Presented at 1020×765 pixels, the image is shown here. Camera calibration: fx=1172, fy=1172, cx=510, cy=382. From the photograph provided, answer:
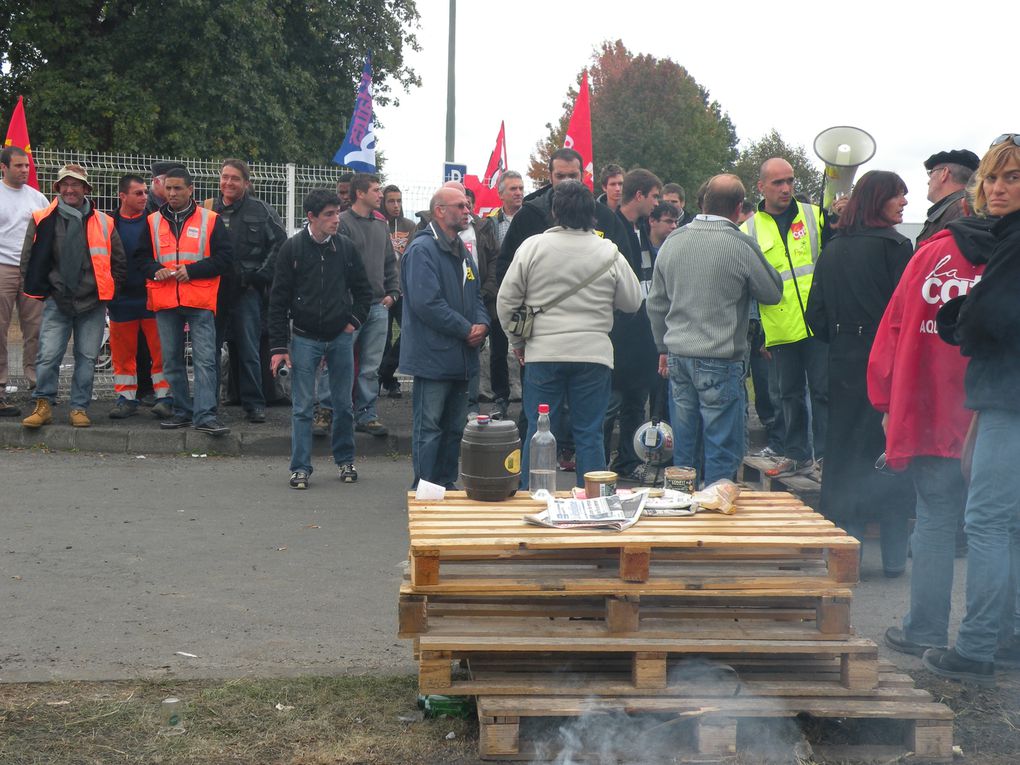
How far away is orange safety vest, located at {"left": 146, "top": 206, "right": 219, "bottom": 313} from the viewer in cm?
991

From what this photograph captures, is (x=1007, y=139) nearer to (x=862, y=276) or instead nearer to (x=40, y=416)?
(x=862, y=276)

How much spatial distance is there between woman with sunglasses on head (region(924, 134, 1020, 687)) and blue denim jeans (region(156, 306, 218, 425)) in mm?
6731

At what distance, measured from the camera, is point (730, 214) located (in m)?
6.85

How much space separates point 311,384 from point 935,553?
192 inches

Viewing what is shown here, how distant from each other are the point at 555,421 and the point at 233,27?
864 inches

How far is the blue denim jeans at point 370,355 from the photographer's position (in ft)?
33.7

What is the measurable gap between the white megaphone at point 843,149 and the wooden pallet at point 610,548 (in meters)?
5.39

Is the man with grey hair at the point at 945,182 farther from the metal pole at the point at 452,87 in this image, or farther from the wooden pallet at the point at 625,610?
the metal pole at the point at 452,87

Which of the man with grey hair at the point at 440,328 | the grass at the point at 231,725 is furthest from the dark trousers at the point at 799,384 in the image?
the grass at the point at 231,725

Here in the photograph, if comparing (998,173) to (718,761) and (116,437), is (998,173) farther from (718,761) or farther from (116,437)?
(116,437)

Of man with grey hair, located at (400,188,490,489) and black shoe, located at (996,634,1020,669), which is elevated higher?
man with grey hair, located at (400,188,490,489)

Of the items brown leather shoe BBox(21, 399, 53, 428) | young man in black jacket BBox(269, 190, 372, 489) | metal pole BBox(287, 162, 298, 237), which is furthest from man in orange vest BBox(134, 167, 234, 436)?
metal pole BBox(287, 162, 298, 237)

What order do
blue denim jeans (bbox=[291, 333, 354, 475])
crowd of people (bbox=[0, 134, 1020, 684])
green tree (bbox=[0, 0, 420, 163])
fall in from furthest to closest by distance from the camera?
green tree (bbox=[0, 0, 420, 163])
blue denim jeans (bbox=[291, 333, 354, 475])
crowd of people (bbox=[0, 134, 1020, 684])

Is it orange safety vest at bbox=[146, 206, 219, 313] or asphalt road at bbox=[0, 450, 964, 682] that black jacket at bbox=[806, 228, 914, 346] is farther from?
orange safety vest at bbox=[146, 206, 219, 313]
